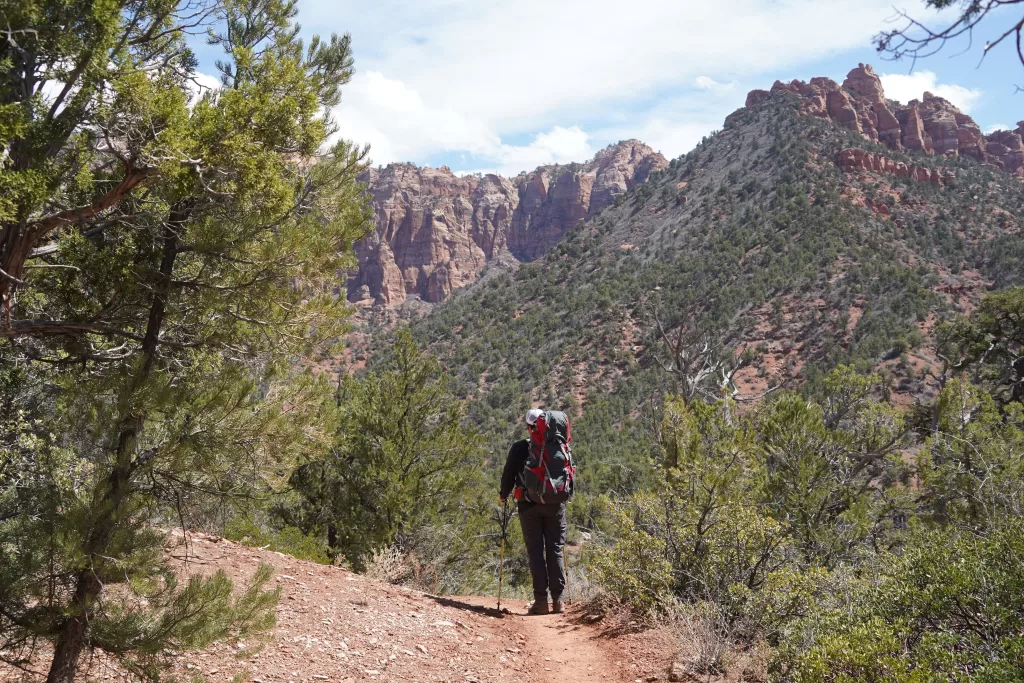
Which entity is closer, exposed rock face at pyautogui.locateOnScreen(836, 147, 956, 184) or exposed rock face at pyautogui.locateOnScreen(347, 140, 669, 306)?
exposed rock face at pyautogui.locateOnScreen(836, 147, 956, 184)

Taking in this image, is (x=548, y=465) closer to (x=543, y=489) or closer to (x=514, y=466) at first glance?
(x=543, y=489)

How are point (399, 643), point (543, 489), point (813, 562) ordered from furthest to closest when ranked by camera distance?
point (813, 562), point (543, 489), point (399, 643)

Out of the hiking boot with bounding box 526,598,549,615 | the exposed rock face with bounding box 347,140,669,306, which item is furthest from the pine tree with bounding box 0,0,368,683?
the exposed rock face with bounding box 347,140,669,306

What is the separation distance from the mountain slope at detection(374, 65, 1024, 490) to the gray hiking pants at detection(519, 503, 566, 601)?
18187mm

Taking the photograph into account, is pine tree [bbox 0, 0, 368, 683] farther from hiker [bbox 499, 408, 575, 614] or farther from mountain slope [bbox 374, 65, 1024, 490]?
mountain slope [bbox 374, 65, 1024, 490]

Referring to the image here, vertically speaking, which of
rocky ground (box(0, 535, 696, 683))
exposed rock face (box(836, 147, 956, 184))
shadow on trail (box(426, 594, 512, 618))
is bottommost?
shadow on trail (box(426, 594, 512, 618))

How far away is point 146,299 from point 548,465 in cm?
337

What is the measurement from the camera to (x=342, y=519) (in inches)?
448

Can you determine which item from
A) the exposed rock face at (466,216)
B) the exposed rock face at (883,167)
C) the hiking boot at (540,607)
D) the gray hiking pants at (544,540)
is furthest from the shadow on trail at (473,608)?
the exposed rock face at (466,216)

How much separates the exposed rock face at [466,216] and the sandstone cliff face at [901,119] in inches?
1928

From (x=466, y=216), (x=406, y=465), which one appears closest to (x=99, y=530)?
(x=406, y=465)

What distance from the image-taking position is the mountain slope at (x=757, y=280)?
36.1 meters

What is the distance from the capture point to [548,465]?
224 inches

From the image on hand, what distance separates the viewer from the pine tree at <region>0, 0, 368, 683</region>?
3.08m
